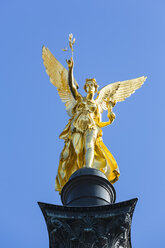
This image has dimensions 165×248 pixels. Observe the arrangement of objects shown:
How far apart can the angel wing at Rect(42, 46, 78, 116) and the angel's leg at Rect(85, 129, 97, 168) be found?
2.77 m

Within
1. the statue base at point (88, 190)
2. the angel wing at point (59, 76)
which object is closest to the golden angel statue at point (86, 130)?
the angel wing at point (59, 76)

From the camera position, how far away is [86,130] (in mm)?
20141

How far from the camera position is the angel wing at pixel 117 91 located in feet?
74.0

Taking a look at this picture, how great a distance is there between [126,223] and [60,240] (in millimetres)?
1784

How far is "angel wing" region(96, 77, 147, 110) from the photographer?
2255 centimetres

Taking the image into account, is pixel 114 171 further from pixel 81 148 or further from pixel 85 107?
pixel 85 107

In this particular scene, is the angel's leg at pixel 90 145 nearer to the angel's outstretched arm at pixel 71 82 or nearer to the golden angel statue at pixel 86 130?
the golden angel statue at pixel 86 130

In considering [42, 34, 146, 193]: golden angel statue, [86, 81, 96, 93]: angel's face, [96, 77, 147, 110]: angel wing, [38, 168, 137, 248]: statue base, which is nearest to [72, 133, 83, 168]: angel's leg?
[42, 34, 146, 193]: golden angel statue

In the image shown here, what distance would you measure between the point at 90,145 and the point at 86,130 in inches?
32.0

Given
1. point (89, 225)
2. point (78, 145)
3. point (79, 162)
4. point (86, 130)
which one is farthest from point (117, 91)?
point (89, 225)

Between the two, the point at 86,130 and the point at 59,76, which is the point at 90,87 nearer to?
the point at 86,130

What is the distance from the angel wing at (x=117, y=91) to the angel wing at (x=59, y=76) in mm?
1248

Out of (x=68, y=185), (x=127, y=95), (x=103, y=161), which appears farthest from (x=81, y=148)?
(x=127, y=95)

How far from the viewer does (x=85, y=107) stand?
20.9m
